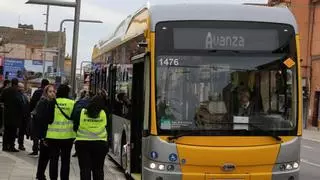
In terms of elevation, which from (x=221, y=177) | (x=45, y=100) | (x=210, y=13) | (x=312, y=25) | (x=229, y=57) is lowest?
(x=221, y=177)

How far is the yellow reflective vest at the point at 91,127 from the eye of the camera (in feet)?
31.2

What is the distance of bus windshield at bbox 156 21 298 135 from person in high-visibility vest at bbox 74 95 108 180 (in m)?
0.92

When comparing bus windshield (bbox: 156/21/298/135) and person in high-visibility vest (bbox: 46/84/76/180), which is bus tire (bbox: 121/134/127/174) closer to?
person in high-visibility vest (bbox: 46/84/76/180)

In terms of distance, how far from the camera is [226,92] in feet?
30.0

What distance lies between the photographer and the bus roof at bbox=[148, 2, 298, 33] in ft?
30.7

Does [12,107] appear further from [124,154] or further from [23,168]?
[124,154]

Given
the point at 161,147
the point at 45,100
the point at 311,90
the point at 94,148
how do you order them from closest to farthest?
1. the point at 161,147
2. the point at 94,148
3. the point at 45,100
4. the point at 311,90

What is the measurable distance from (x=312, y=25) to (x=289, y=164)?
45366 millimetres

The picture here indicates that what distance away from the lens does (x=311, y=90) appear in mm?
50969

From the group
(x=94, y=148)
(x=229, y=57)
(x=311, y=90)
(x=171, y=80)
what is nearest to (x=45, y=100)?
(x=94, y=148)

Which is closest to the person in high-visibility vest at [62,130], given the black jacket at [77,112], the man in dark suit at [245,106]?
the black jacket at [77,112]

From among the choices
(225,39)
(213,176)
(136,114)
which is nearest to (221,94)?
(225,39)

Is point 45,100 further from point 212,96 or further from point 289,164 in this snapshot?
point 289,164

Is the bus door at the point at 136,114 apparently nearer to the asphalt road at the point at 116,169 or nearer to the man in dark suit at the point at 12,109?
the asphalt road at the point at 116,169
